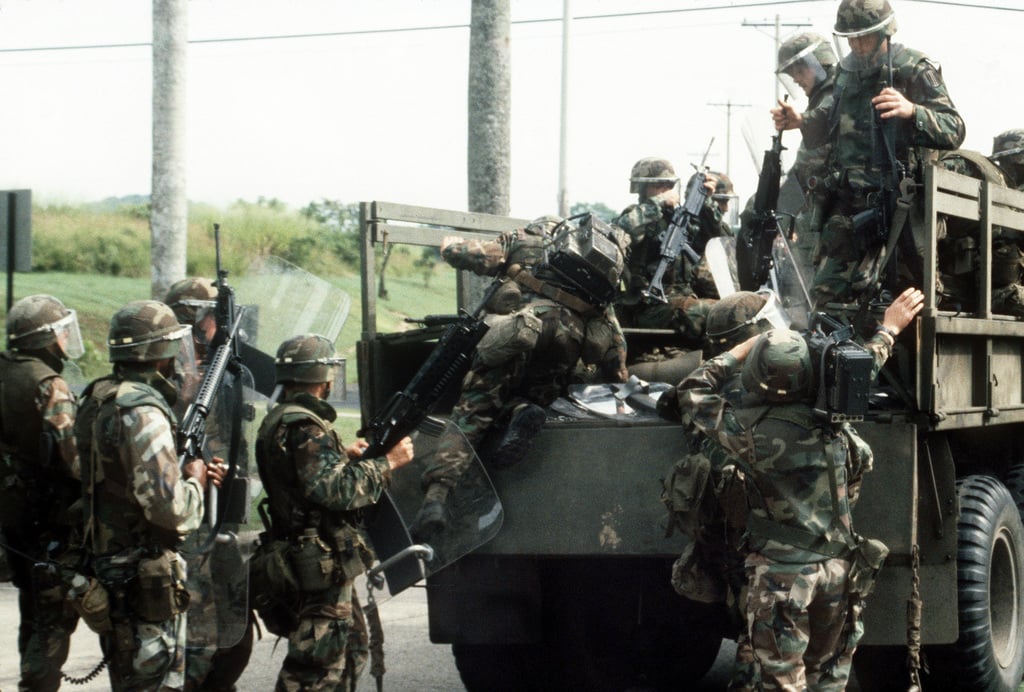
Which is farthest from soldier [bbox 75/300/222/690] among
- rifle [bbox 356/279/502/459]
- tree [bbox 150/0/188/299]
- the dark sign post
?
tree [bbox 150/0/188/299]

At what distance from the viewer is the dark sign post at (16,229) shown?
8.55 meters

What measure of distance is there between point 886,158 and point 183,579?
11.9 feet

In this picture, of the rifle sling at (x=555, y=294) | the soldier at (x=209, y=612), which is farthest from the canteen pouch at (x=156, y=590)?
the rifle sling at (x=555, y=294)

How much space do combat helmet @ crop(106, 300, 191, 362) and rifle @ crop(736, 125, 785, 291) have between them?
3469mm

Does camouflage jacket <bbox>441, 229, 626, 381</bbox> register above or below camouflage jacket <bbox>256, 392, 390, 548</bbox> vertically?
above

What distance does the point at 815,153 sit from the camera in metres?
7.77

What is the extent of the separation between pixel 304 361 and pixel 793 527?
6.49 ft

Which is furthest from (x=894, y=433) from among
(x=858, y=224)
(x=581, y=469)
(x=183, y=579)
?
(x=183, y=579)

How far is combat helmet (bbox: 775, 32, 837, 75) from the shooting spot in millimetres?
7824

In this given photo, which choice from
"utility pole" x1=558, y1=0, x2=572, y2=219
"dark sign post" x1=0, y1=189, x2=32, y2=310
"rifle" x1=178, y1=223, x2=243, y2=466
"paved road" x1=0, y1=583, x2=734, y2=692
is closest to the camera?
"rifle" x1=178, y1=223, x2=243, y2=466

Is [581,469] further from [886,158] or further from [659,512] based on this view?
[886,158]

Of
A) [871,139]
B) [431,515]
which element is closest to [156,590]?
[431,515]

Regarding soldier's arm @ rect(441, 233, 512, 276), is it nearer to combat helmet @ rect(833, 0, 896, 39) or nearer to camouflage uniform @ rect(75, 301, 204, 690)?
camouflage uniform @ rect(75, 301, 204, 690)

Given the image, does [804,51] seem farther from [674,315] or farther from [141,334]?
[141,334]
